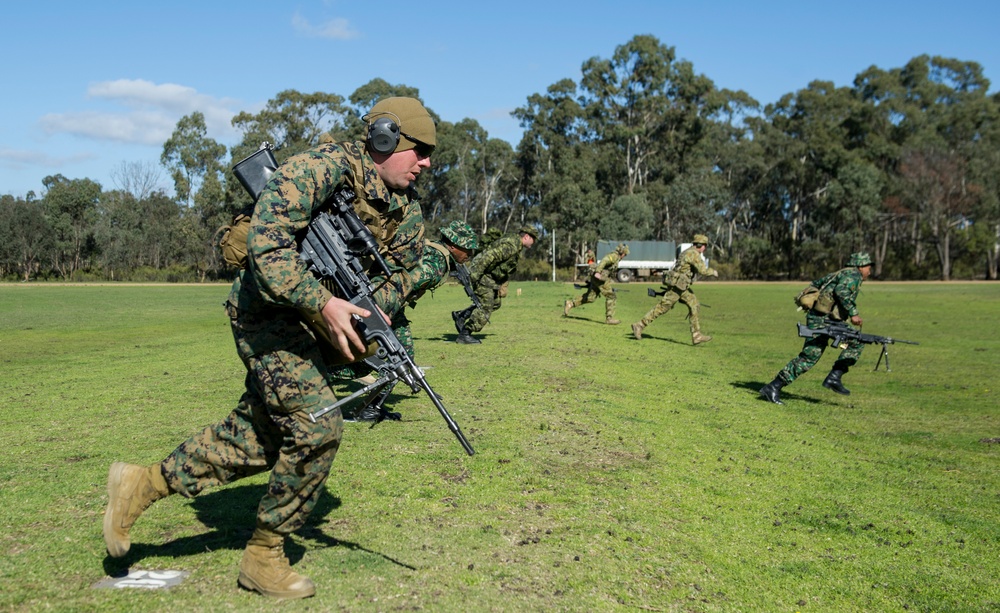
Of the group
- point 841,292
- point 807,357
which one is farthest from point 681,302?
point 807,357

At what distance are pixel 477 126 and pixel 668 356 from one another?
3013 inches

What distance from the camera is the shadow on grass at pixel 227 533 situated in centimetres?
473

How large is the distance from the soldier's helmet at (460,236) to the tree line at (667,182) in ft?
203

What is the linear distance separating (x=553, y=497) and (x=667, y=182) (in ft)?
282

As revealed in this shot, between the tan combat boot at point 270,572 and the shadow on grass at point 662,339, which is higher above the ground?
the tan combat boot at point 270,572

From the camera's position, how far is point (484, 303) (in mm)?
16750

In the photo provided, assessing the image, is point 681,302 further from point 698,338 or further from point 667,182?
point 667,182

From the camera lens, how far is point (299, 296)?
3980 mm

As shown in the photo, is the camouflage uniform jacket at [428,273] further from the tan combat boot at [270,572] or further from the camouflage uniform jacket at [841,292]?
the camouflage uniform jacket at [841,292]

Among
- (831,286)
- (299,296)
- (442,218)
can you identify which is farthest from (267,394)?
(442,218)

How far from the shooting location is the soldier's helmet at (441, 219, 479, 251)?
1080 centimetres

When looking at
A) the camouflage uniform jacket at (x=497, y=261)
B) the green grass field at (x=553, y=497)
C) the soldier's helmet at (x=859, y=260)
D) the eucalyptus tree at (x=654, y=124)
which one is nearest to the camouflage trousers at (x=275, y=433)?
the green grass field at (x=553, y=497)

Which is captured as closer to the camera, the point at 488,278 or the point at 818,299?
the point at 818,299

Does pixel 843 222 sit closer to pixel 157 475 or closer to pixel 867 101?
pixel 867 101
